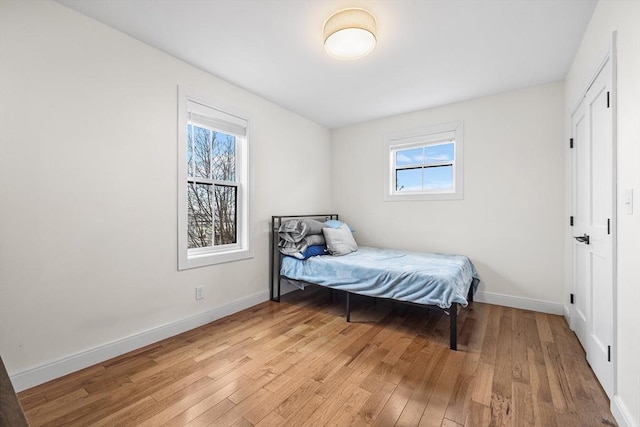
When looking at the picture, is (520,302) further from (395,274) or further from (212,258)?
(212,258)

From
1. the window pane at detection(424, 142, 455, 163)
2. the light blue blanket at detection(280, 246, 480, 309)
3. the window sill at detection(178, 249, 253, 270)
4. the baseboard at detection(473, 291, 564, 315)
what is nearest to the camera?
the light blue blanket at detection(280, 246, 480, 309)

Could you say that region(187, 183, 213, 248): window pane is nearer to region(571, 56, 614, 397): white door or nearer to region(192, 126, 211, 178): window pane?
region(192, 126, 211, 178): window pane

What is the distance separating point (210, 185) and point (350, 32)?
6.61 ft

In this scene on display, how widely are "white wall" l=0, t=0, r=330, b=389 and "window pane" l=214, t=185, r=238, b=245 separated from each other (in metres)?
0.48

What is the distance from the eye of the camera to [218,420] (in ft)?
4.90

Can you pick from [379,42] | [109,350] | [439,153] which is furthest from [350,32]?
[109,350]

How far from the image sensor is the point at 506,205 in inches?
127

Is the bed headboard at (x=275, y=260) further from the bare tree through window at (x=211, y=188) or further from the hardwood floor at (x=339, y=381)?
the hardwood floor at (x=339, y=381)

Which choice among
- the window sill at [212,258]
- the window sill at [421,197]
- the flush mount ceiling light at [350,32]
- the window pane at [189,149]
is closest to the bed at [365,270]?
the window sill at [212,258]

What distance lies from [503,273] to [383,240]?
1535 mm

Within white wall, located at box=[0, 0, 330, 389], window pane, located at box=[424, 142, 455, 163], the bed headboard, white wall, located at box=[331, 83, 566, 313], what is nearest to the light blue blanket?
the bed headboard

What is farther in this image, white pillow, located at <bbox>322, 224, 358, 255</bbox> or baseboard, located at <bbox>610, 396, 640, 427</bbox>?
white pillow, located at <bbox>322, 224, 358, 255</bbox>

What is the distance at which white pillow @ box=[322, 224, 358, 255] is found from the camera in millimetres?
3391

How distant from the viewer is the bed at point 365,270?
2.39 meters
